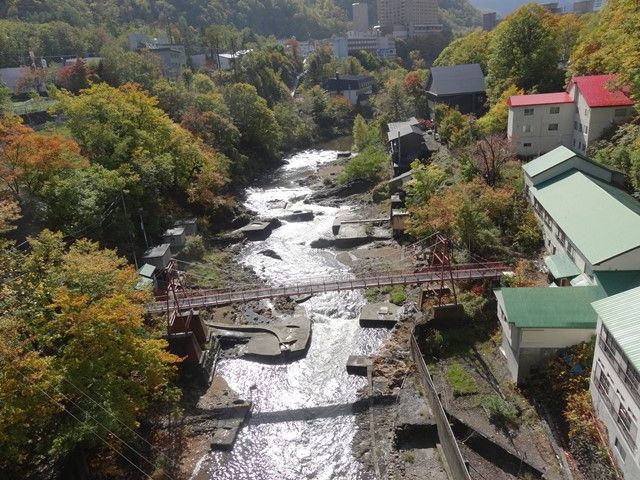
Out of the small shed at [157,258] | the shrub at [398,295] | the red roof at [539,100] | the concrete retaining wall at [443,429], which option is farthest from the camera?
the red roof at [539,100]

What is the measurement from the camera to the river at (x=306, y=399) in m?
16.0

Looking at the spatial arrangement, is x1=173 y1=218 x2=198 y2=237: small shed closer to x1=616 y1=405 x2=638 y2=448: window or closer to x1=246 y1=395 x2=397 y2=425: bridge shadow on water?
x1=246 y1=395 x2=397 y2=425: bridge shadow on water

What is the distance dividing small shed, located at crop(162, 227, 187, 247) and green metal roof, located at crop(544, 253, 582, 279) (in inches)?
842

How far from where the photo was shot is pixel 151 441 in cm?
1689

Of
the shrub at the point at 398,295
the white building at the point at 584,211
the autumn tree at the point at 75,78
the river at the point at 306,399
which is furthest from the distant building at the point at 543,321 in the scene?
the autumn tree at the point at 75,78

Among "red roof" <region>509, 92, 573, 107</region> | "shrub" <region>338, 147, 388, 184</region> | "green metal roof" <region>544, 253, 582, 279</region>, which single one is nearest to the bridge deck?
"green metal roof" <region>544, 253, 582, 279</region>

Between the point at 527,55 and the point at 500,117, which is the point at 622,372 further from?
Answer: the point at 527,55

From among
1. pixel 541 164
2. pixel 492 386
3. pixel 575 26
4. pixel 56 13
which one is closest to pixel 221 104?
pixel 541 164

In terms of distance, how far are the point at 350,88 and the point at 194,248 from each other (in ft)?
189

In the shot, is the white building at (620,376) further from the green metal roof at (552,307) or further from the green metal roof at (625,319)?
the green metal roof at (552,307)

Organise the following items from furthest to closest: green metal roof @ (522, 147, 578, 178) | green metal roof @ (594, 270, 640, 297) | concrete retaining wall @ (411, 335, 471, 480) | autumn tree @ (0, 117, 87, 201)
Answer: green metal roof @ (522, 147, 578, 178) → autumn tree @ (0, 117, 87, 201) → green metal roof @ (594, 270, 640, 297) → concrete retaining wall @ (411, 335, 471, 480)

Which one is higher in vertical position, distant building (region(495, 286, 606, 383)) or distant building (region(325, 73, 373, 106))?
distant building (region(325, 73, 373, 106))

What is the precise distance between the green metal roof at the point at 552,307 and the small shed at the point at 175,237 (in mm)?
20373

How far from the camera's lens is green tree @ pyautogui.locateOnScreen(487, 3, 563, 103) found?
3722cm
